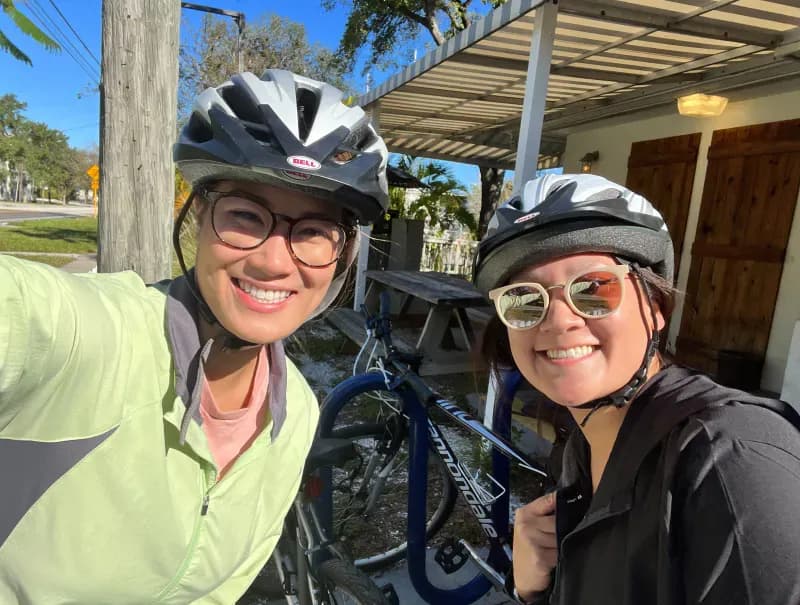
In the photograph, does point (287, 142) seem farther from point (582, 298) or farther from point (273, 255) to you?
point (582, 298)

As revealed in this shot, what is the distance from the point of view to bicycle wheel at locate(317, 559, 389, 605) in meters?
1.99

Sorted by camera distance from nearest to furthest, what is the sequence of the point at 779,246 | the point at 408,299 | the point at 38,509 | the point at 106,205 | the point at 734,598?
the point at 734,598 → the point at 38,509 → the point at 106,205 → the point at 779,246 → the point at 408,299

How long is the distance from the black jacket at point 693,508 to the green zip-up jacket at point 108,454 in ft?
2.95

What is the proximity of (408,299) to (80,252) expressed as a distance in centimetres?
1450

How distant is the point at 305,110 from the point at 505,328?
945 mm

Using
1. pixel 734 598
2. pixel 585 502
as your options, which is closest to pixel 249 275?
pixel 585 502

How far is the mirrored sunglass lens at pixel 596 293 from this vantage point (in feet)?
4.20

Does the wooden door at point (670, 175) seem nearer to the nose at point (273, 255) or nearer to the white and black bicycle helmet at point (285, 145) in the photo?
the white and black bicycle helmet at point (285, 145)

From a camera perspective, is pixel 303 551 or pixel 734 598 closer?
pixel 734 598

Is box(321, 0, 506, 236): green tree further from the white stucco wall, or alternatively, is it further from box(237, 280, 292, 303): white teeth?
box(237, 280, 292, 303): white teeth

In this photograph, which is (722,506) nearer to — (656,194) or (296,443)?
(296,443)

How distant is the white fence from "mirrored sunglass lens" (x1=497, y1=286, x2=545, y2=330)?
508 inches

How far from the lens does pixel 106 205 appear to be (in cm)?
213

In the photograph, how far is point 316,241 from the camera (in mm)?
1467
